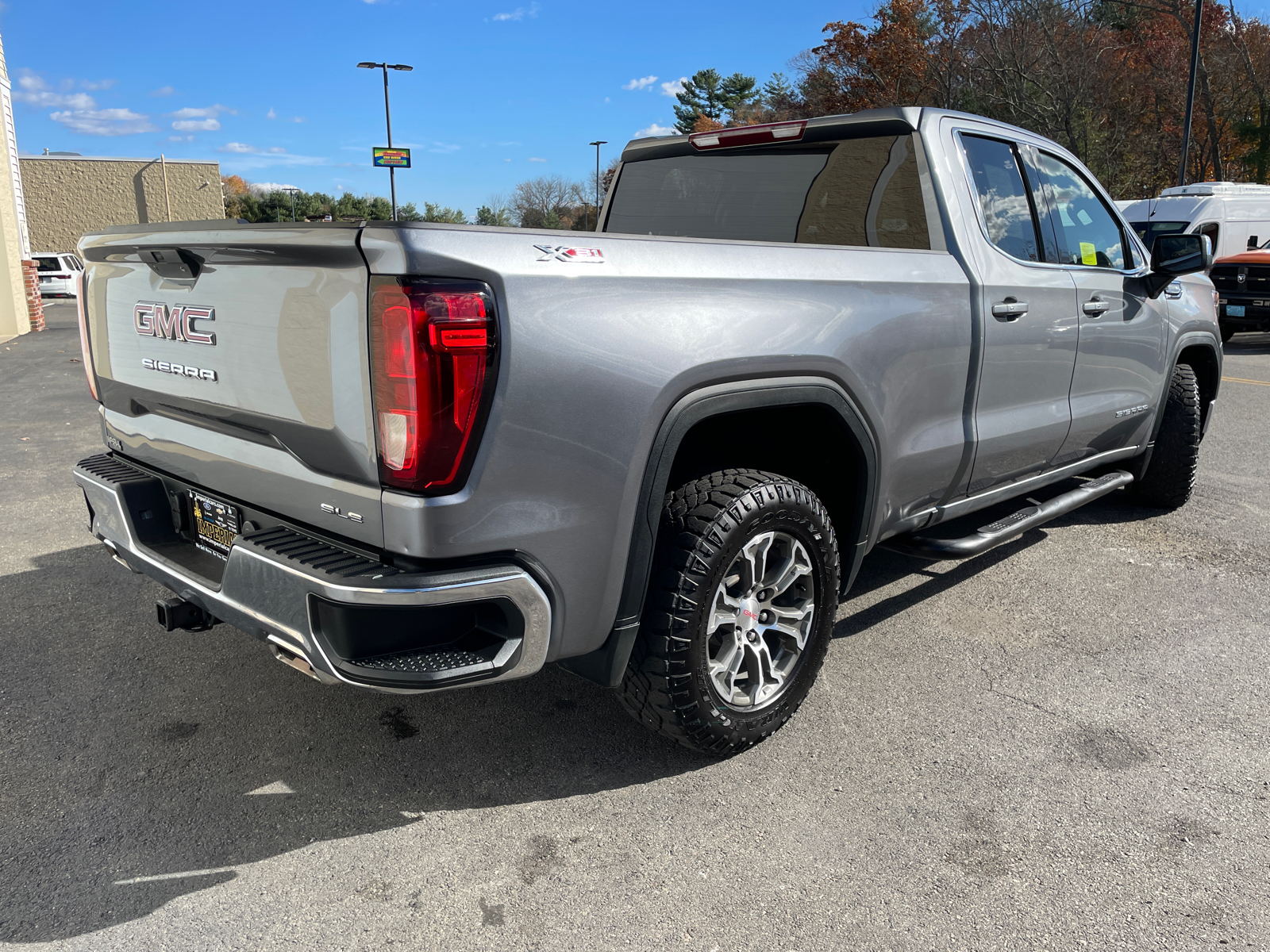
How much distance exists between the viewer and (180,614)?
273cm

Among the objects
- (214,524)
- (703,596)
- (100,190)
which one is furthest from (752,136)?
(100,190)

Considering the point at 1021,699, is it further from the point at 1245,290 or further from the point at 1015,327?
the point at 1245,290

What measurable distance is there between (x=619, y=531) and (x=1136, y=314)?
3365mm

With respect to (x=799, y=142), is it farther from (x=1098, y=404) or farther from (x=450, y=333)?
(x=450, y=333)

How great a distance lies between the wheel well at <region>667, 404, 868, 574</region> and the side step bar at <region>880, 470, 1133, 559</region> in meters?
0.45

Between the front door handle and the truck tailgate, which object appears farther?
the front door handle

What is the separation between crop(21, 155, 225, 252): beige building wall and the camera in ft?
147

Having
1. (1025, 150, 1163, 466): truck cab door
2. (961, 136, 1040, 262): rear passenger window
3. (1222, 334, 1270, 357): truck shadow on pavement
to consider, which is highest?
(961, 136, 1040, 262): rear passenger window

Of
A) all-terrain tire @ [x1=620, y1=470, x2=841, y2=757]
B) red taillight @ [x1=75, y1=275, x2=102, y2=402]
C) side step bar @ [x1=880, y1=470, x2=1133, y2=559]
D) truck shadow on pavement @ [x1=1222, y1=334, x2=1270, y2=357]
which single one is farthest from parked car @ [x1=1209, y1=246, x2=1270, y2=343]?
red taillight @ [x1=75, y1=275, x2=102, y2=402]

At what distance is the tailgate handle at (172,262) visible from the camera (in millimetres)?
2512

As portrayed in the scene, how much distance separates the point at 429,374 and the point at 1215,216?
18.0 metres

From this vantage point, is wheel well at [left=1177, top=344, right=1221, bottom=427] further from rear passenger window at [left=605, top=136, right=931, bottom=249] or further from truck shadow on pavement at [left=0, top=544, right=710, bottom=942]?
truck shadow on pavement at [left=0, top=544, right=710, bottom=942]

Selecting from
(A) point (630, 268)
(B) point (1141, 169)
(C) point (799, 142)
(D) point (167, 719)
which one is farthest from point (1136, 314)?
(B) point (1141, 169)

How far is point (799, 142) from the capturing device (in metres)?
3.79
